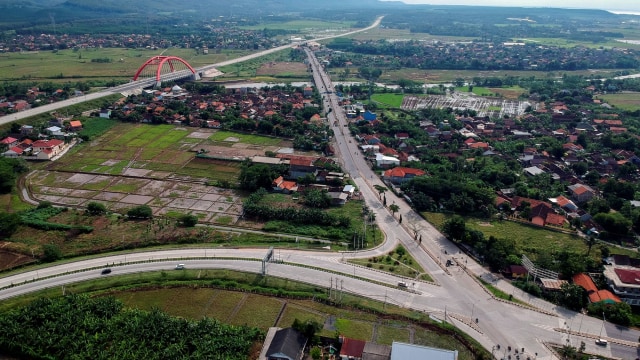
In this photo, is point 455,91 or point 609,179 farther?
point 455,91

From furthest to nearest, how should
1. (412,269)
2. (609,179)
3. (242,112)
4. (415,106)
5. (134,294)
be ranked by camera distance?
(415,106) < (242,112) < (609,179) < (412,269) < (134,294)

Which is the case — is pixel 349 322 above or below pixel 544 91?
below

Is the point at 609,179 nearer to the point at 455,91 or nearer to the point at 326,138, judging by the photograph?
the point at 326,138

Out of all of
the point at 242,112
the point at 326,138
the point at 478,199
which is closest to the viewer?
the point at 478,199

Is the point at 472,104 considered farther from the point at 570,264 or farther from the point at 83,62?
the point at 83,62

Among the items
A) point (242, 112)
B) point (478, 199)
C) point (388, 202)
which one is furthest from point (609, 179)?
point (242, 112)

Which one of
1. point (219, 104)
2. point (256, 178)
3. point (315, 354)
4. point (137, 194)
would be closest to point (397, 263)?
point (315, 354)
